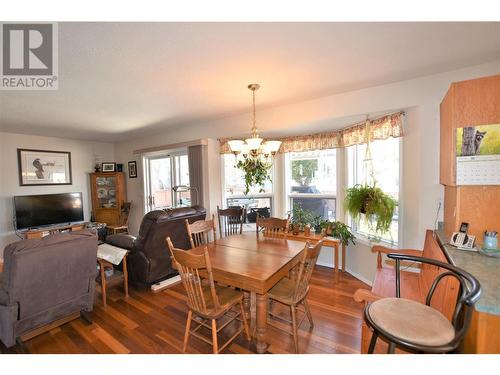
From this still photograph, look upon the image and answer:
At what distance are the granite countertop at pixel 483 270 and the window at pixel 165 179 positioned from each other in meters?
4.19

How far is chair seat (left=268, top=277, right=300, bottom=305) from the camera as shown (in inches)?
69.7

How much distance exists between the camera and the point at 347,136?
3123mm

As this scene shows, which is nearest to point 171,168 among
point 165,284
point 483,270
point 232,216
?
point 232,216

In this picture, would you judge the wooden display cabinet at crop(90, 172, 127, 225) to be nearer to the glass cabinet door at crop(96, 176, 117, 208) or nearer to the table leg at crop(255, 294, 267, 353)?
the glass cabinet door at crop(96, 176, 117, 208)

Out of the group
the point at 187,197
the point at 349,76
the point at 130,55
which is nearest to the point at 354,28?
the point at 349,76

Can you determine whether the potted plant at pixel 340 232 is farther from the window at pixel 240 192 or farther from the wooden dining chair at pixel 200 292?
the wooden dining chair at pixel 200 292

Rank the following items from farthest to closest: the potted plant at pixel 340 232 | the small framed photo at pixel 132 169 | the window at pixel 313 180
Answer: the small framed photo at pixel 132 169 → the window at pixel 313 180 → the potted plant at pixel 340 232

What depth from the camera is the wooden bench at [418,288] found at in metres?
1.29

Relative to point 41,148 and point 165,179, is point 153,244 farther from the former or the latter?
point 41,148

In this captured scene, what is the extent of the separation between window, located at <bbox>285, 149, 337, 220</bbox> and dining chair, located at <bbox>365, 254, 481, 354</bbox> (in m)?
2.49

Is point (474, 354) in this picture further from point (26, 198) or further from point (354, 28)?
point (26, 198)

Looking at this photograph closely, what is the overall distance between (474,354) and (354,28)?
6.11ft

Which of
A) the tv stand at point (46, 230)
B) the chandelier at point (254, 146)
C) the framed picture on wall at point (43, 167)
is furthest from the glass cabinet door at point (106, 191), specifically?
the chandelier at point (254, 146)

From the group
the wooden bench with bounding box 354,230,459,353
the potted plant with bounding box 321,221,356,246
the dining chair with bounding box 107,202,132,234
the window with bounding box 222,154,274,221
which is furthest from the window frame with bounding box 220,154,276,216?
the dining chair with bounding box 107,202,132,234
